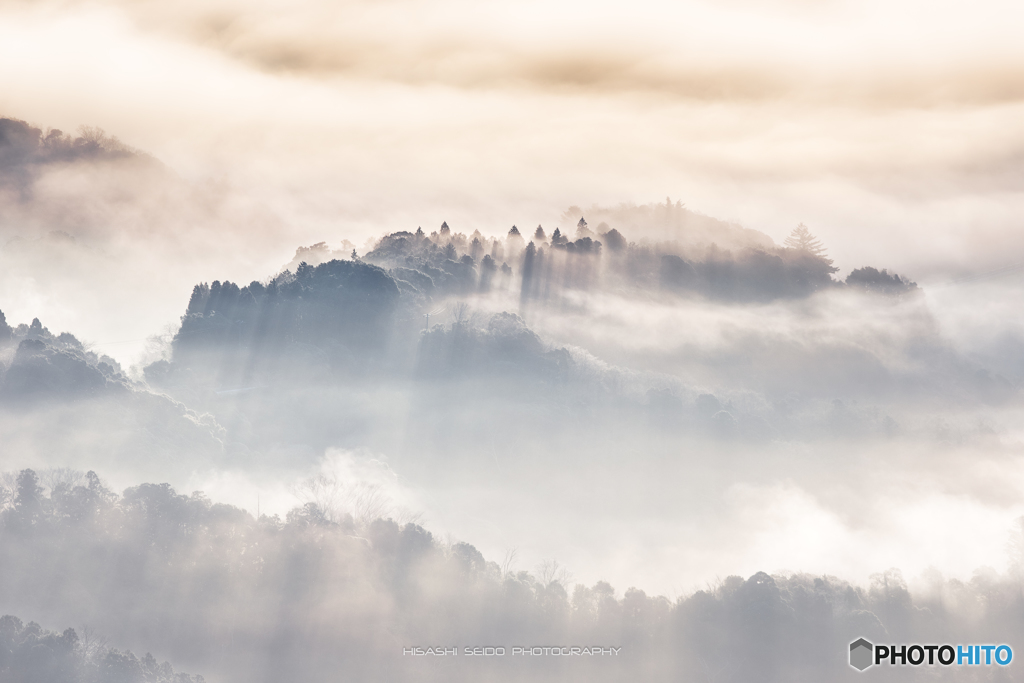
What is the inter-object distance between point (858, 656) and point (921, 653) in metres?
66.6

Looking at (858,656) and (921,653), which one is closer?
(921,653)

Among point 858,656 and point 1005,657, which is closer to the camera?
point 1005,657

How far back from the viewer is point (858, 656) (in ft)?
641

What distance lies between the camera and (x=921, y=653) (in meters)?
134

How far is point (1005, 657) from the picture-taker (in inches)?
6245

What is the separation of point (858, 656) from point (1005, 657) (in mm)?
40982

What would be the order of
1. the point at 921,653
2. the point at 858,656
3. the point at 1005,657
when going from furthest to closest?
the point at 858,656, the point at 1005,657, the point at 921,653

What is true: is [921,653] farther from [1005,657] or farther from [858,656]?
[858,656]

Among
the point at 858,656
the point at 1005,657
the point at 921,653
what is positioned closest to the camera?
the point at 921,653

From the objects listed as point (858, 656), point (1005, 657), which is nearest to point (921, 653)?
point (1005, 657)

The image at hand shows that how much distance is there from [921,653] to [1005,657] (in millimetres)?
37458
